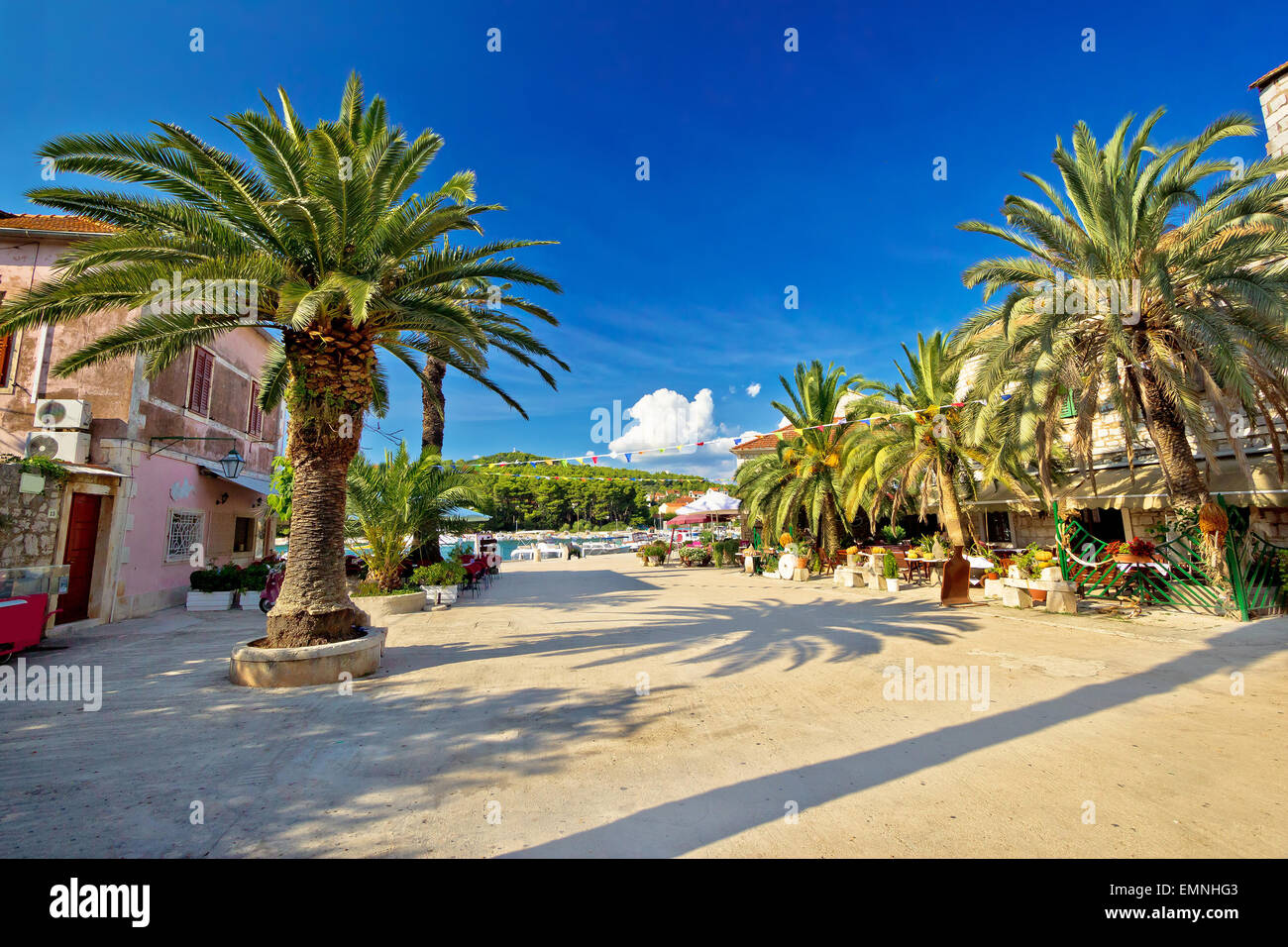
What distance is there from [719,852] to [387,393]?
10.3 meters

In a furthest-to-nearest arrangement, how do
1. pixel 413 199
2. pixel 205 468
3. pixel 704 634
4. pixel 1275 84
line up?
pixel 1275 84
pixel 205 468
pixel 704 634
pixel 413 199

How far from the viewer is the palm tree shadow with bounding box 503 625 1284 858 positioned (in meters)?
3.08

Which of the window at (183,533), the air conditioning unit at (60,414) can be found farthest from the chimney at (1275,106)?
the window at (183,533)

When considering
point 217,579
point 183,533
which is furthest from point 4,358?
point 217,579

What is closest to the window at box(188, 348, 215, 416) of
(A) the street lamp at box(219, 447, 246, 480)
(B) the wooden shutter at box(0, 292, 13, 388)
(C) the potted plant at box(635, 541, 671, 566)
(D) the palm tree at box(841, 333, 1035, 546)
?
(A) the street lamp at box(219, 447, 246, 480)

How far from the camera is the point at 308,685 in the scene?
636 cm

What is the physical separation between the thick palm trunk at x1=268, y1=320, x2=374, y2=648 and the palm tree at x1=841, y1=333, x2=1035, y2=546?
1193 cm

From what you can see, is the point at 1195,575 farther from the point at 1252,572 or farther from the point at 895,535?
the point at 895,535

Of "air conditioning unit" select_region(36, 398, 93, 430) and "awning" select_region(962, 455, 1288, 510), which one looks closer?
"air conditioning unit" select_region(36, 398, 93, 430)

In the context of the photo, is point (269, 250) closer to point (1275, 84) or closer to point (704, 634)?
point (704, 634)

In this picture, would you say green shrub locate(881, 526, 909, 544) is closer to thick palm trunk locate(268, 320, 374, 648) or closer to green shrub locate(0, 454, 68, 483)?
thick palm trunk locate(268, 320, 374, 648)

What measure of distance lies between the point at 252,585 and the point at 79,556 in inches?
123

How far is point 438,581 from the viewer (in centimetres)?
1338
